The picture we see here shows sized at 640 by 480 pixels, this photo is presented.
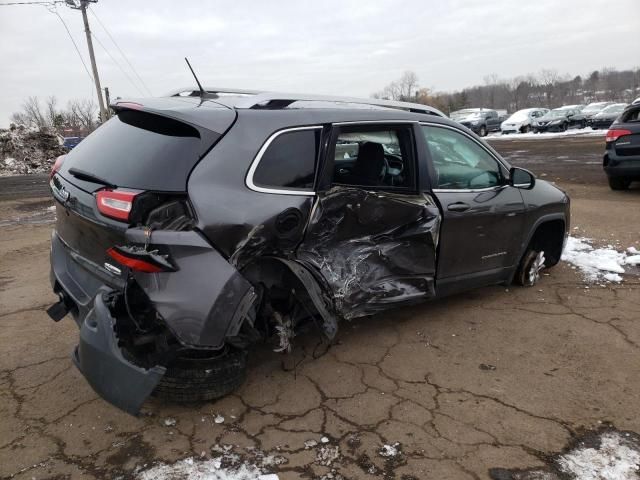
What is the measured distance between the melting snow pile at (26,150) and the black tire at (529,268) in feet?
81.1

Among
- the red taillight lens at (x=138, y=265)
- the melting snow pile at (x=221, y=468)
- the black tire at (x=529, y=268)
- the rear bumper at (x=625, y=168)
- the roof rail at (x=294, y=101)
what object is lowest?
the melting snow pile at (x=221, y=468)

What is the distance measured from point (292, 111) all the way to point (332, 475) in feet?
6.84

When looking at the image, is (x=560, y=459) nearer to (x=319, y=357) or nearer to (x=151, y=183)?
(x=319, y=357)

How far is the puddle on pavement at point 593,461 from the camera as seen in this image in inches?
95.0

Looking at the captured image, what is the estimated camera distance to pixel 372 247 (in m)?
3.45

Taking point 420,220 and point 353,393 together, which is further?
point 420,220

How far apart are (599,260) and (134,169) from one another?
5.07 meters

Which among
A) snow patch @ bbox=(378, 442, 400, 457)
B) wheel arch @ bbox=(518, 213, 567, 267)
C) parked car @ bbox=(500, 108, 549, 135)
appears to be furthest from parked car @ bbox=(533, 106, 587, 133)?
snow patch @ bbox=(378, 442, 400, 457)

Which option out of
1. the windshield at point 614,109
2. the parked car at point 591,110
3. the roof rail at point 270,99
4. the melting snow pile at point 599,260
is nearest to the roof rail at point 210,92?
the roof rail at point 270,99

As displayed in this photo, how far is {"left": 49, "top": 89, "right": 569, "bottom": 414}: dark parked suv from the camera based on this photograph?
2.53m

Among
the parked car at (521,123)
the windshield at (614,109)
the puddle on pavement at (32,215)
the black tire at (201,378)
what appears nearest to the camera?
the black tire at (201,378)

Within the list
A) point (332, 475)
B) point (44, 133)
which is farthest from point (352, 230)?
point (44, 133)

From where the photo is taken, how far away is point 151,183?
262 centimetres

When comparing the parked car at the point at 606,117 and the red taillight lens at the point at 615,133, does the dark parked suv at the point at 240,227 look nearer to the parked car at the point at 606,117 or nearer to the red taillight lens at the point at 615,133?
the red taillight lens at the point at 615,133
